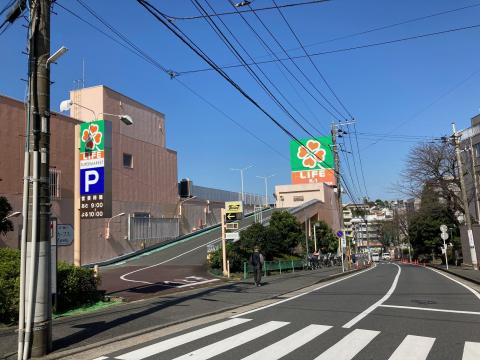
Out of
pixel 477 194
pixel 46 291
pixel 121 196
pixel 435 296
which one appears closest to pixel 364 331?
pixel 46 291

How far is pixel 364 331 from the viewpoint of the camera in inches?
354

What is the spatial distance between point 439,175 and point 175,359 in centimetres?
4397

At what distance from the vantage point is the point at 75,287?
1252cm

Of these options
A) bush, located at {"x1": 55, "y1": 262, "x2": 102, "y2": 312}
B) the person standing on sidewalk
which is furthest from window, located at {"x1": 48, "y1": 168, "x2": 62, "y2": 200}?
bush, located at {"x1": 55, "y1": 262, "x2": 102, "y2": 312}

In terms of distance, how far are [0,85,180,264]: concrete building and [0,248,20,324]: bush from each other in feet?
39.8

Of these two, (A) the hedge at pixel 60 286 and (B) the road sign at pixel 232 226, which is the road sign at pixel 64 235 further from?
(B) the road sign at pixel 232 226

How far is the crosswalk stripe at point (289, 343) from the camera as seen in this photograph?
7.27 meters

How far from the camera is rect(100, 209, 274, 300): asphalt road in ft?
57.3

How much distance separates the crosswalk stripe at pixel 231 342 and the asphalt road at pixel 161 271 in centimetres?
615

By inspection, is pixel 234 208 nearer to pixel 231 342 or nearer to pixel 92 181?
pixel 92 181

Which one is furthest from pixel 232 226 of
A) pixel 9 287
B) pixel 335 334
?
pixel 335 334

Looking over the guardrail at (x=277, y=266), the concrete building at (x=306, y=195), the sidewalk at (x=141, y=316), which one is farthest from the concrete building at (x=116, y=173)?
the concrete building at (x=306, y=195)

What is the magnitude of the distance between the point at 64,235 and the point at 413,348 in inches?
376

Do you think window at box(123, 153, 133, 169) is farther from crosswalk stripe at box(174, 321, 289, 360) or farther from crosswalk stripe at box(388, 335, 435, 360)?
crosswalk stripe at box(388, 335, 435, 360)
